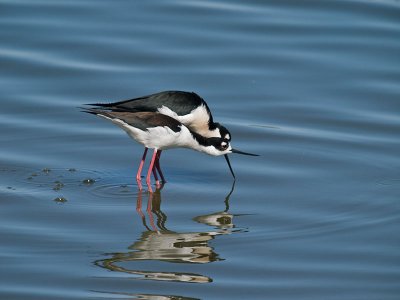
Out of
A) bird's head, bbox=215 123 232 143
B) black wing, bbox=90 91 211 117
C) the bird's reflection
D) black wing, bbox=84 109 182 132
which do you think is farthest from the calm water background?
black wing, bbox=90 91 211 117

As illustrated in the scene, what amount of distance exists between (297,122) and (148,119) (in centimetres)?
242

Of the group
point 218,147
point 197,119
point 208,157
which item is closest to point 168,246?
point 218,147

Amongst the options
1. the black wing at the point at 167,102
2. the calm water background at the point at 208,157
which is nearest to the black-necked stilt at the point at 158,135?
the black wing at the point at 167,102

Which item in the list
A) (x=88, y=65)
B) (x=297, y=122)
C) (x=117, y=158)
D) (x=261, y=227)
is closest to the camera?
(x=261, y=227)

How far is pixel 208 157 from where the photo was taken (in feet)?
36.9

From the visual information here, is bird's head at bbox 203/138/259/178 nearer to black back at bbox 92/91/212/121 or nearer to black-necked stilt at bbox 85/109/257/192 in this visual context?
black-necked stilt at bbox 85/109/257/192

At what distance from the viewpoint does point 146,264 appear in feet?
26.0

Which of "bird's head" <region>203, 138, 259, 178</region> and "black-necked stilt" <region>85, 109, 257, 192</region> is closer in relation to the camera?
"black-necked stilt" <region>85, 109, 257, 192</region>

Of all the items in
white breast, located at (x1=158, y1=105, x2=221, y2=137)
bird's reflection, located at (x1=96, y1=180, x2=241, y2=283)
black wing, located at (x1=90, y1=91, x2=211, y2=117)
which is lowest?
bird's reflection, located at (x1=96, y1=180, x2=241, y2=283)

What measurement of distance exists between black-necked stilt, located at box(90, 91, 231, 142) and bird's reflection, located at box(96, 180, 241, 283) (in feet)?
3.72

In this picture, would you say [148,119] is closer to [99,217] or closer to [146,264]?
[99,217]

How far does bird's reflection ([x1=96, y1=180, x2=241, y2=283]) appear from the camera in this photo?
773 cm

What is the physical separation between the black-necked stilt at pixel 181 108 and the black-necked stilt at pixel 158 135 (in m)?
0.08

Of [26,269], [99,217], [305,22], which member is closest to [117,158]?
[99,217]
